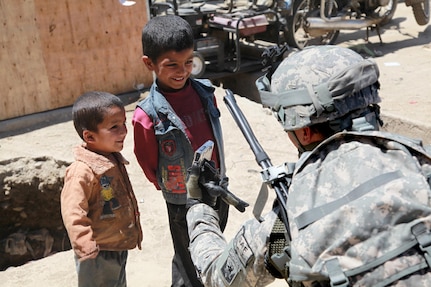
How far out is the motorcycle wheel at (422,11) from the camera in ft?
35.9

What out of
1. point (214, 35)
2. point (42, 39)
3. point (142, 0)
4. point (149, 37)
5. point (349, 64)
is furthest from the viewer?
point (214, 35)

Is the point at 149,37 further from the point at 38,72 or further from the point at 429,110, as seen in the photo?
the point at 429,110

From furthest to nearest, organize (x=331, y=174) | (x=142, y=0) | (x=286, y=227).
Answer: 1. (x=142, y=0)
2. (x=286, y=227)
3. (x=331, y=174)

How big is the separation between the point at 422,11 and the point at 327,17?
2437mm

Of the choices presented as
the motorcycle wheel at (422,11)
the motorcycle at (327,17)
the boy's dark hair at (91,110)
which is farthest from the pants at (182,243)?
the motorcycle wheel at (422,11)

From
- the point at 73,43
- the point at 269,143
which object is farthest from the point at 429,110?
the point at 73,43

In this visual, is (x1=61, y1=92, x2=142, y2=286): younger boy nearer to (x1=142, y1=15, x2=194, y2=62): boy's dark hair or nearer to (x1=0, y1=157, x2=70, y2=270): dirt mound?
(x1=142, y1=15, x2=194, y2=62): boy's dark hair

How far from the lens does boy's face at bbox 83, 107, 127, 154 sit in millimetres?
2801

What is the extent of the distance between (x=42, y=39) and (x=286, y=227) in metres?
5.63

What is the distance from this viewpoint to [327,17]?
9766 millimetres

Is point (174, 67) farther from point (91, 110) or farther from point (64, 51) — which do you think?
point (64, 51)

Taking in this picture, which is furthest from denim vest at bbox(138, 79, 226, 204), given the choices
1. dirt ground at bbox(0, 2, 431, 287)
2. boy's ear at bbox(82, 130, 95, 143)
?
dirt ground at bbox(0, 2, 431, 287)

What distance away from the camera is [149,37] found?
116 inches

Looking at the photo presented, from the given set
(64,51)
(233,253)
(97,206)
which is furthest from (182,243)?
(64,51)
